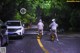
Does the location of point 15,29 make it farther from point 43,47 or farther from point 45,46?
point 43,47

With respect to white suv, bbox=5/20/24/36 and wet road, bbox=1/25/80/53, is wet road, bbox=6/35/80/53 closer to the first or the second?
wet road, bbox=1/25/80/53

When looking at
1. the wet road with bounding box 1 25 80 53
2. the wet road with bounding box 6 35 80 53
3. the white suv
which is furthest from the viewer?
the white suv

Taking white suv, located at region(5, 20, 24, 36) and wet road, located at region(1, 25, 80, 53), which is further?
white suv, located at region(5, 20, 24, 36)

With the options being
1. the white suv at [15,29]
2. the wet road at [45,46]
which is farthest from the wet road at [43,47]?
the white suv at [15,29]

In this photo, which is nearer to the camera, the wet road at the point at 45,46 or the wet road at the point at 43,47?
the wet road at the point at 45,46

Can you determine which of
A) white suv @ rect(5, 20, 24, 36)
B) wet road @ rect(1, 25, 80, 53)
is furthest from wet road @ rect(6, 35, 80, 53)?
white suv @ rect(5, 20, 24, 36)

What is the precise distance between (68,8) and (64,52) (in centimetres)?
2899

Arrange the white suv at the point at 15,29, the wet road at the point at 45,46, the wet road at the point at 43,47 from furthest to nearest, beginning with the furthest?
the white suv at the point at 15,29 < the wet road at the point at 43,47 < the wet road at the point at 45,46

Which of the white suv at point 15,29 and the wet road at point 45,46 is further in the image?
the white suv at point 15,29

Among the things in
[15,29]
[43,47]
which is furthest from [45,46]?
[15,29]

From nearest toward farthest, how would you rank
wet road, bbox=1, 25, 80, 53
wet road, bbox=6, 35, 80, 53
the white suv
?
wet road, bbox=6, 35, 80, 53
wet road, bbox=1, 25, 80, 53
the white suv

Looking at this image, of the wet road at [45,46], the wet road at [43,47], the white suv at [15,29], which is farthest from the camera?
the white suv at [15,29]

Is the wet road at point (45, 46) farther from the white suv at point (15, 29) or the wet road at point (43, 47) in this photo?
the white suv at point (15, 29)

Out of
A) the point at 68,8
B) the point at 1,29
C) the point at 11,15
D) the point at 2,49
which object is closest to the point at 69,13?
the point at 68,8
